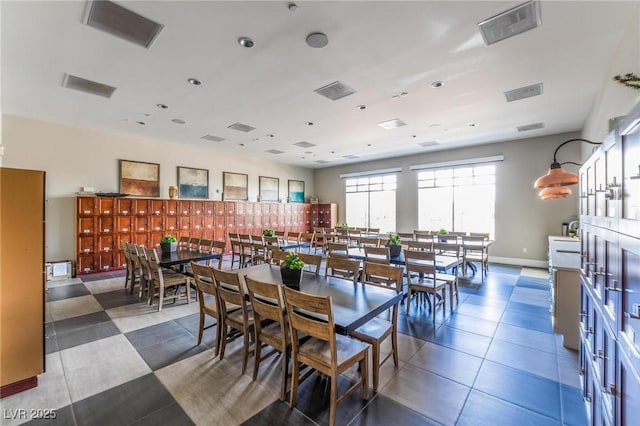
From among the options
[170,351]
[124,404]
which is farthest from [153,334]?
[124,404]

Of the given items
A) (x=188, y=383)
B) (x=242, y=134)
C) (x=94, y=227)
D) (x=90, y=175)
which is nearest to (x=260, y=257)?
(x=242, y=134)

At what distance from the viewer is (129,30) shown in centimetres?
274

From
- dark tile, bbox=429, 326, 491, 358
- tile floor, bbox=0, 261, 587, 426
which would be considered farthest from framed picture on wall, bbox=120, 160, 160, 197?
dark tile, bbox=429, 326, 491, 358

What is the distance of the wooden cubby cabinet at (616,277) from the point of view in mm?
907

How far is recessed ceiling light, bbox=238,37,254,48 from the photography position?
113 inches

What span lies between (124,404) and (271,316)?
1.27m

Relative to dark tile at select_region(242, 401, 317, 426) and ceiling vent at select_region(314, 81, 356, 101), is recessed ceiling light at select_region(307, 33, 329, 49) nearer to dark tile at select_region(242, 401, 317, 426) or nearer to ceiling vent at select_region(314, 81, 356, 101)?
ceiling vent at select_region(314, 81, 356, 101)

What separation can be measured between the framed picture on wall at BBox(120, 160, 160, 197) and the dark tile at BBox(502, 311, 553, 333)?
812 cm

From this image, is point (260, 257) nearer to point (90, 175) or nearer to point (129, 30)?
point (129, 30)

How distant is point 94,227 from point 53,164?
157 centimetres

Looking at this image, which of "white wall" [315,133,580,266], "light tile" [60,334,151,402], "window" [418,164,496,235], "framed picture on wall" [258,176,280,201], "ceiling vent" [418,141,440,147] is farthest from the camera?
"framed picture on wall" [258,176,280,201]

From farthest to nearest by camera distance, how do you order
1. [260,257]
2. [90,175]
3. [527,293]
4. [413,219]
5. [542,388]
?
[413,219] < [90,175] < [260,257] < [527,293] < [542,388]

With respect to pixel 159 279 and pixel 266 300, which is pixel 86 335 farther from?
pixel 266 300

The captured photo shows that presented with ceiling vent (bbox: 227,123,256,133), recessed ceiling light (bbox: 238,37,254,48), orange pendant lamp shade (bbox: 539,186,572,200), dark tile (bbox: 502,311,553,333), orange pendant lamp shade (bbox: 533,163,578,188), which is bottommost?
dark tile (bbox: 502,311,553,333)
